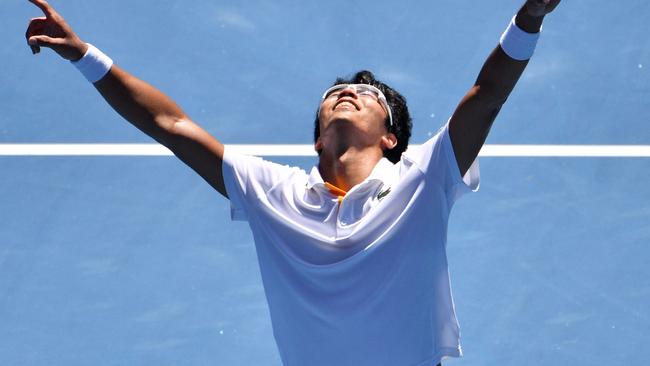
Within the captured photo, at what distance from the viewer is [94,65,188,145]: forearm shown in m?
7.02

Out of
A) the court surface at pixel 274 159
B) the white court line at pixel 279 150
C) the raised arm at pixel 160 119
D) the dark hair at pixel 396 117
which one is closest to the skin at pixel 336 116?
the raised arm at pixel 160 119

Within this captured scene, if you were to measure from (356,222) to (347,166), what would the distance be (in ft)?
1.28

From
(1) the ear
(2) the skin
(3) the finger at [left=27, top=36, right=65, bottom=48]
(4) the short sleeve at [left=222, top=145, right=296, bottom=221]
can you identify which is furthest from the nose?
(3) the finger at [left=27, top=36, right=65, bottom=48]

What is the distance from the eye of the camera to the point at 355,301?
670cm

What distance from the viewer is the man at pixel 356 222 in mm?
6656

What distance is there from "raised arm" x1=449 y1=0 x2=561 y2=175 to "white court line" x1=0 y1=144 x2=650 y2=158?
11.5ft

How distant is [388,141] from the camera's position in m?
7.51

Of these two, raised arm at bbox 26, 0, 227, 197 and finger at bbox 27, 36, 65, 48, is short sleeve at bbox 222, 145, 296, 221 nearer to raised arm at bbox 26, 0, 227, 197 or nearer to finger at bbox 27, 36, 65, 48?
raised arm at bbox 26, 0, 227, 197

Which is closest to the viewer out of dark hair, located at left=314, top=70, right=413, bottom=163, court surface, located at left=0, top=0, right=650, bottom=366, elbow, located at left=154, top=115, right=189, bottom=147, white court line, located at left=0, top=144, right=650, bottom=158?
elbow, located at left=154, top=115, right=189, bottom=147

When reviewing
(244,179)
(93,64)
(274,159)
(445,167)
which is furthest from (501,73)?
(274,159)

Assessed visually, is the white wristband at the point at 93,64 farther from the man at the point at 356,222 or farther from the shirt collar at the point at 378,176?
the shirt collar at the point at 378,176

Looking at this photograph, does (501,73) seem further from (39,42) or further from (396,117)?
(39,42)

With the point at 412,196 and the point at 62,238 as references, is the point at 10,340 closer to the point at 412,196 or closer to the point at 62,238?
the point at 62,238

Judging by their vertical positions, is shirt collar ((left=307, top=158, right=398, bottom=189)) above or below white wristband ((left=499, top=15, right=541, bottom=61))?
below
